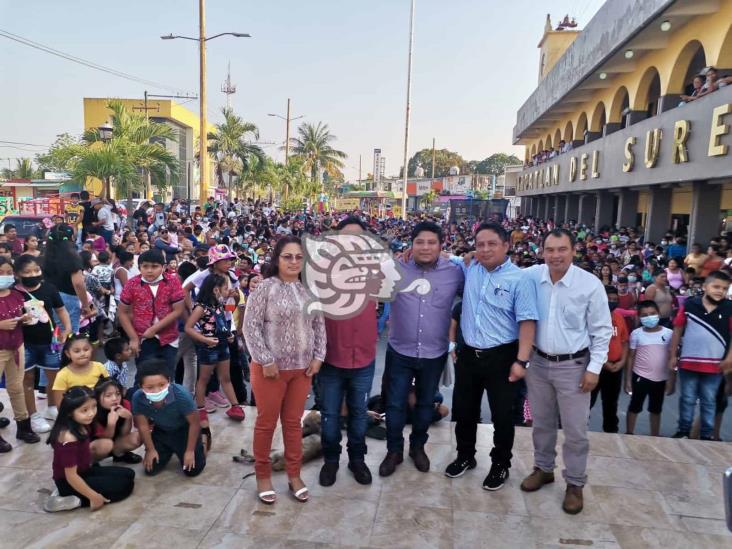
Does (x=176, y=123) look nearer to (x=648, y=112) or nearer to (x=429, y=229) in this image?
(x=648, y=112)

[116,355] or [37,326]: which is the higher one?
[37,326]

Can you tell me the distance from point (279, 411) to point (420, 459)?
1058 millimetres

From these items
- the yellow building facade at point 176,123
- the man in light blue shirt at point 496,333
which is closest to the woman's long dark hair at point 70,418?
the man in light blue shirt at point 496,333

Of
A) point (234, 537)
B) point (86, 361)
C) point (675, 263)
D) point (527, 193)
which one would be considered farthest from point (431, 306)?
point (527, 193)

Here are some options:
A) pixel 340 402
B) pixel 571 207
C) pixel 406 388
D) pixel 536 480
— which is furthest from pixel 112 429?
pixel 571 207

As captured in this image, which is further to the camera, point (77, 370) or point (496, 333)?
point (77, 370)

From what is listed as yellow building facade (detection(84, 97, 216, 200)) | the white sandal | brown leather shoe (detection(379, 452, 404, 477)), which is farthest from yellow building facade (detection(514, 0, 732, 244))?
yellow building facade (detection(84, 97, 216, 200))

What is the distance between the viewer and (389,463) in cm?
342

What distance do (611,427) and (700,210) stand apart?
8903 mm

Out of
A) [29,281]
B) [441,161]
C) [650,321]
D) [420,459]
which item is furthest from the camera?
[441,161]

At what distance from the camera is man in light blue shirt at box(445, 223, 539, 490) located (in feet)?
10.1

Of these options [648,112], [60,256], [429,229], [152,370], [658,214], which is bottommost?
[152,370]

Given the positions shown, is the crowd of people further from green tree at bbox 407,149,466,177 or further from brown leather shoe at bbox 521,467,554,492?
green tree at bbox 407,149,466,177

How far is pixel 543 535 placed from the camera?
112 inches
